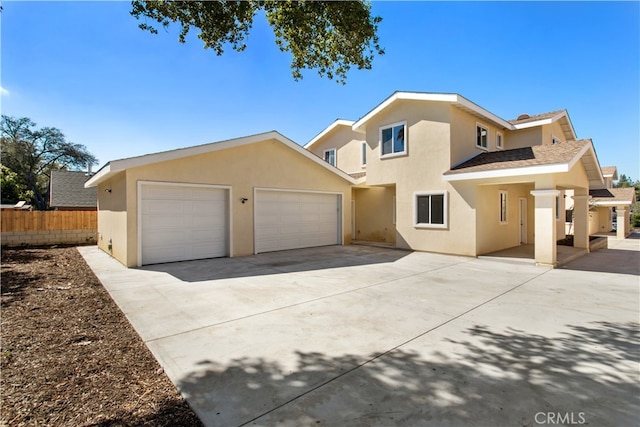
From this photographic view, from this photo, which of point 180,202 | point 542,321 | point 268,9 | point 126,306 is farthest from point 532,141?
point 126,306

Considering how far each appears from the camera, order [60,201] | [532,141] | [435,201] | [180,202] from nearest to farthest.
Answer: [180,202], [435,201], [532,141], [60,201]

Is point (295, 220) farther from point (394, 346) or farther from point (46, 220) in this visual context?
point (46, 220)

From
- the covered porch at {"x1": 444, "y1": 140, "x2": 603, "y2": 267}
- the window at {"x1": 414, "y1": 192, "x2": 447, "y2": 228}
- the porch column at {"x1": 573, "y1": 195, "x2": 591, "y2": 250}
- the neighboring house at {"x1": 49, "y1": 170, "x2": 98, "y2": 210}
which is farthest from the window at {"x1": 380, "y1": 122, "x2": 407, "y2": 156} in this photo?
the neighboring house at {"x1": 49, "y1": 170, "x2": 98, "y2": 210}

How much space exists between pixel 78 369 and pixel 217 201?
8123 mm

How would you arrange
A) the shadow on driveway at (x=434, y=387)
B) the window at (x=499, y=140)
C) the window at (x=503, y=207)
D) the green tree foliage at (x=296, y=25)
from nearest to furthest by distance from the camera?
the shadow on driveway at (x=434, y=387)
the green tree foliage at (x=296, y=25)
the window at (x=503, y=207)
the window at (x=499, y=140)

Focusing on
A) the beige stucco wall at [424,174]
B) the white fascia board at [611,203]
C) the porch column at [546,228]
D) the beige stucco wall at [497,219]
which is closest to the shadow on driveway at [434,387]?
the porch column at [546,228]

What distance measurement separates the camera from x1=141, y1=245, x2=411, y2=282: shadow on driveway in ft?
27.4

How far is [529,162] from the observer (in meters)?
9.45

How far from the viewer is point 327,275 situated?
8.05 meters

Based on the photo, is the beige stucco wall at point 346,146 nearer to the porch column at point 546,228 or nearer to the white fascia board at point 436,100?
the white fascia board at point 436,100

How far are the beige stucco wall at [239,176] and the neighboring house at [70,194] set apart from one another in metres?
9.39

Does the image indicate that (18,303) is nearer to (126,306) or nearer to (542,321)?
(126,306)

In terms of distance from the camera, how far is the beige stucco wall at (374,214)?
15680mm

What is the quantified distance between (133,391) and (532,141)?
16.5m
